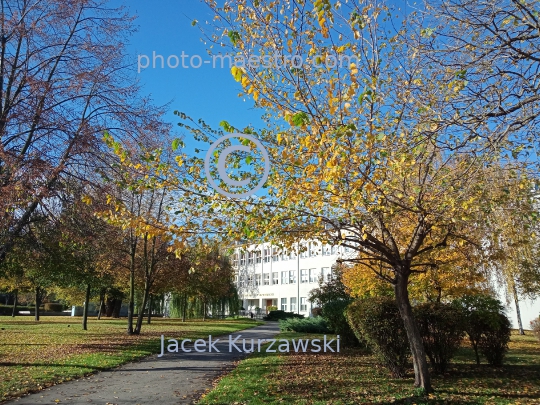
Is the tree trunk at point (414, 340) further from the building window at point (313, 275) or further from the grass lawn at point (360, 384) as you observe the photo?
the building window at point (313, 275)

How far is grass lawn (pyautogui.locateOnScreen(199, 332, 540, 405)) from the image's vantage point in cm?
775

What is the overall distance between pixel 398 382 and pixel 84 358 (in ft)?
28.2

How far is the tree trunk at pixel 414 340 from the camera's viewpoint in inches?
326

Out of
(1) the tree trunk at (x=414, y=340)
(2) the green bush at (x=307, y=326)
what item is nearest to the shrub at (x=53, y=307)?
(2) the green bush at (x=307, y=326)

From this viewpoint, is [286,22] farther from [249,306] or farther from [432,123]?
[249,306]

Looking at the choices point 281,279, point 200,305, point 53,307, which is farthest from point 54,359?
point 53,307

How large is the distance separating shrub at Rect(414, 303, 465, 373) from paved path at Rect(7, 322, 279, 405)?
511 centimetres

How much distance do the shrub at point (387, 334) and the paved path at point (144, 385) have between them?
12.5 feet

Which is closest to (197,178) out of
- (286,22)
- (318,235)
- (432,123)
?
(318,235)

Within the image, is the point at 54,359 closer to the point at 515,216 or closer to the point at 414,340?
the point at 414,340

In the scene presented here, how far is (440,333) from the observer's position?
10289mm

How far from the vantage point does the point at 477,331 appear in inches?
452

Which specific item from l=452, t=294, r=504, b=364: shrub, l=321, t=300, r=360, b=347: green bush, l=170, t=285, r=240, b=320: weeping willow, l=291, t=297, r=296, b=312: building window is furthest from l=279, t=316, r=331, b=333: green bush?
l=291, t=297, r=296, b=312: building window

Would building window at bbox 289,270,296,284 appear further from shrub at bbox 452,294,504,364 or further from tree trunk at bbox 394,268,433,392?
tree trunk at bbox 394,268,433,392
